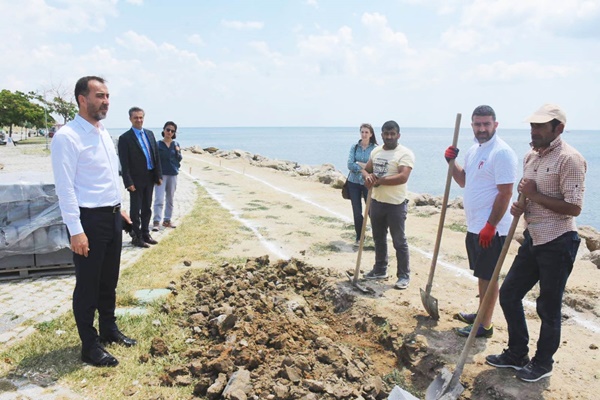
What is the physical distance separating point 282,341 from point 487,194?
94.0 inches

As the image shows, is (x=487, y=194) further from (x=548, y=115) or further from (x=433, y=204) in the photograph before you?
(x=433, y=204)

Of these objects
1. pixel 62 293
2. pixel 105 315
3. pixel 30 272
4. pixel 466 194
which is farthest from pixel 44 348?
pixel 466 194

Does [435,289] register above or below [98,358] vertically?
above

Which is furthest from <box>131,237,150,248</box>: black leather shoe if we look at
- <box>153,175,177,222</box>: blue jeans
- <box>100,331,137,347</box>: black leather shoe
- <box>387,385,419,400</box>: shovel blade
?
<box>387,385,419,400</box>: shovel blade

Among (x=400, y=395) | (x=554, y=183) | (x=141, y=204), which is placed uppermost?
(x=554, y=183)

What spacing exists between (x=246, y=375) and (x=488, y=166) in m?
2.85

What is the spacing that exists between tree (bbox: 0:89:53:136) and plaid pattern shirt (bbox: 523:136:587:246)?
5794 cm

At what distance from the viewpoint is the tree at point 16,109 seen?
50188 millimetres

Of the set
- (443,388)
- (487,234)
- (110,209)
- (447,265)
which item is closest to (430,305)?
(487,234)

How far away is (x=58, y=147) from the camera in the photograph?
11.9ft

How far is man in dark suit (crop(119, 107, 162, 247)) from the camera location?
754 centimetres

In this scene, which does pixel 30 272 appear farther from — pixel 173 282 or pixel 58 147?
pixel 58 147

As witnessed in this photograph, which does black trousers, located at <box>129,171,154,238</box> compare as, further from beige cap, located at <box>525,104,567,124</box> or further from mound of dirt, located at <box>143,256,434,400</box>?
beige cap, located at <box>525,104,567,124</box>

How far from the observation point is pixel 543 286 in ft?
12.0
